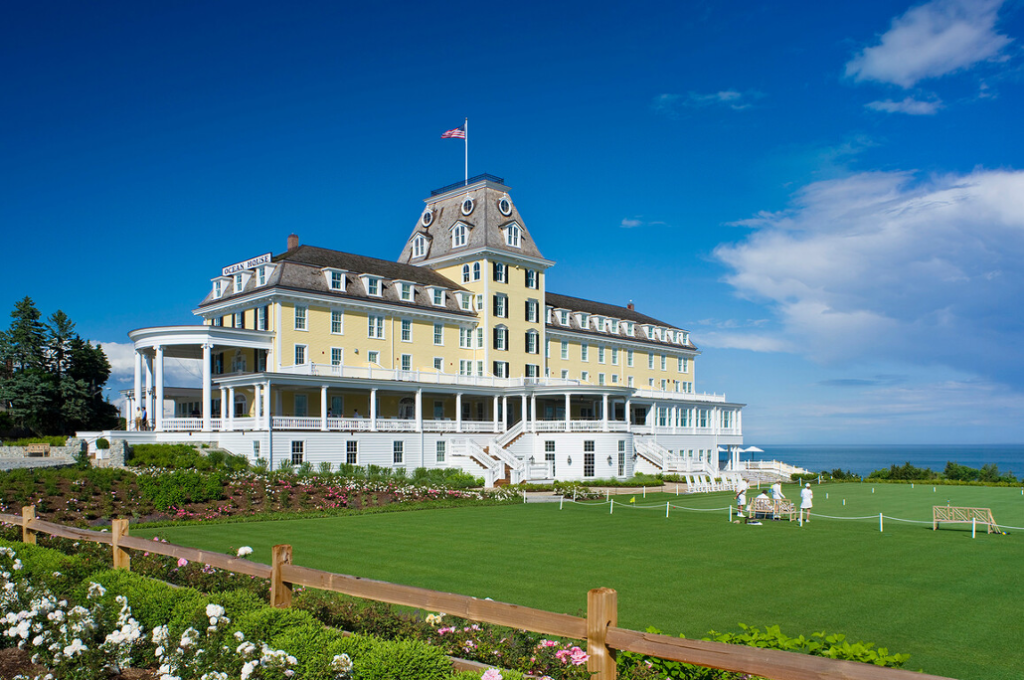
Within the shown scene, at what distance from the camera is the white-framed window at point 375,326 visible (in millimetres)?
48750

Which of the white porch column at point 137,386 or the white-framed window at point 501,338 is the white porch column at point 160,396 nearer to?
the white porch column at point 137,386

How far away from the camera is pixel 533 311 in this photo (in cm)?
5825

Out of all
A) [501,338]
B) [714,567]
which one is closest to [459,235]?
[501,338]

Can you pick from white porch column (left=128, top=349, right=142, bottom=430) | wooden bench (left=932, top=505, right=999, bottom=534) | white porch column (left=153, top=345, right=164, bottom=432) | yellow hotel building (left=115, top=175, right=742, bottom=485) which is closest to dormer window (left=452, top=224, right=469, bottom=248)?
yellow hotel building (left=115, top=175, right=742, bottom=485)

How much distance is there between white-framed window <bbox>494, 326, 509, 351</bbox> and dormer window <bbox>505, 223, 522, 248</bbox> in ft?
19.8

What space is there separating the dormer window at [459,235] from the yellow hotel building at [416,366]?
117 mm

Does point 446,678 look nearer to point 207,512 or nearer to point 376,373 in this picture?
point 207,512

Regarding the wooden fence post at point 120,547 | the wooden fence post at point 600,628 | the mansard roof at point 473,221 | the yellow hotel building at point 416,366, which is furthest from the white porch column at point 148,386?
the wooden fence post at point 600,628

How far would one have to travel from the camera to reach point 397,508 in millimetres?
30266

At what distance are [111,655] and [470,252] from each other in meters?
47.9

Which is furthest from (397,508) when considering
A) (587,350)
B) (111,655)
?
(587,350)

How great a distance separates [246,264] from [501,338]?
17.7 metres

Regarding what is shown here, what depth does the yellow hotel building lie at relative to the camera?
42281 millimetres

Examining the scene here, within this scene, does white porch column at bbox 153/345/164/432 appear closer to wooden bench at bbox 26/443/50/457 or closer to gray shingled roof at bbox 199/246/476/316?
wooden bench at bbox 26/443/50/457
